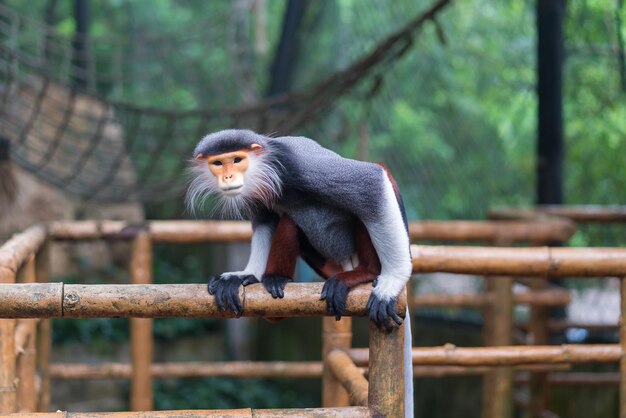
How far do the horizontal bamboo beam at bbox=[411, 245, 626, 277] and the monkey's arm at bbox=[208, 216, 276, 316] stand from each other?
0.30 meters

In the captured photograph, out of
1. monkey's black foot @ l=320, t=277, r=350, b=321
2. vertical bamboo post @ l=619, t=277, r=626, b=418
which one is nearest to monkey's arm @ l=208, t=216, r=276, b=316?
monkey's black foot @ l=320, t=277, r=350, b=321

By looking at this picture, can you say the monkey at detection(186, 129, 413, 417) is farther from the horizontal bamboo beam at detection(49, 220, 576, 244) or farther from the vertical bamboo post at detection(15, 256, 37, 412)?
the horizontal bamboo beam at detection(49, 220, 576, 244)

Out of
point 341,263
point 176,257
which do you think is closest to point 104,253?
point 176,257

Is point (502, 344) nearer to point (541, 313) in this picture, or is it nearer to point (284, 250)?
point (541, 313)

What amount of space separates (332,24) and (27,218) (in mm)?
1949

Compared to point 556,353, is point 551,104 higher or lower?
higher

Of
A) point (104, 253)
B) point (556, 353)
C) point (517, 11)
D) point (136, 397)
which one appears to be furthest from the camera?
point (104, 253)

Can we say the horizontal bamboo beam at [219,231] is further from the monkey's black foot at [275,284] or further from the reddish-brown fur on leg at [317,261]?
the monkey's black foot at [275,284]

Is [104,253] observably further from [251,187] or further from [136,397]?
[251,187]

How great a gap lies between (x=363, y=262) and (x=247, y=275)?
0.20 meters

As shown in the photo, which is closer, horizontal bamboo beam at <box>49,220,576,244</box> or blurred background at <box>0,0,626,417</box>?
horizontal bamboo beam at <box>49,220,576,244</box>

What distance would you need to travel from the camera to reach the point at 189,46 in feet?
20.0

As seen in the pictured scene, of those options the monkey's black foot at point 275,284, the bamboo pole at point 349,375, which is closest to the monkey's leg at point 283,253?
the monkey's black foot at point 275,284

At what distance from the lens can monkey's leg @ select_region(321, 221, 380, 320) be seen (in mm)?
1220
